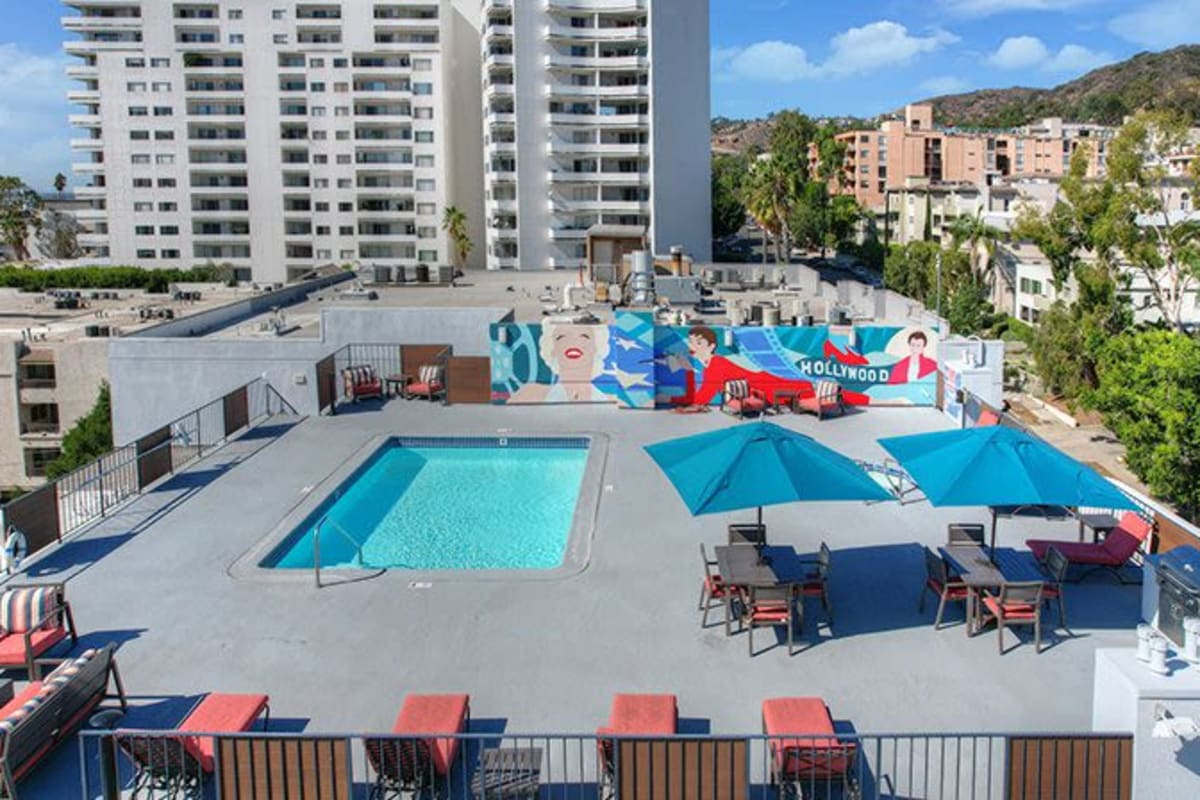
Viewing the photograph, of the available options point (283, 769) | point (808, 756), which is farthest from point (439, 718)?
point (808, 756)

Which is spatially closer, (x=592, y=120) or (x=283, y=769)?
(x=283, y=769)

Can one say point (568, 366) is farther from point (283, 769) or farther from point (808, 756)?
point (283, 769)

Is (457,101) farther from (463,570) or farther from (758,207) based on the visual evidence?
(463,570)

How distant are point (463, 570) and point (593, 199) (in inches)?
2605

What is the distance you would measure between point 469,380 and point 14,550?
502 inches

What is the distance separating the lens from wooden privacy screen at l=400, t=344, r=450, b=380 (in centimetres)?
2703

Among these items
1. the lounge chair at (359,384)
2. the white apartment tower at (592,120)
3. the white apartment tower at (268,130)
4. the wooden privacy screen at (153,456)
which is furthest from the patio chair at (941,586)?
the white apartment tower at (268,130)

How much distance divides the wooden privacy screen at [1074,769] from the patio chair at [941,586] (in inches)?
162

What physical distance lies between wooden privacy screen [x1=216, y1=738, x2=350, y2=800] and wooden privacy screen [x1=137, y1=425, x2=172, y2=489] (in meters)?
11.2

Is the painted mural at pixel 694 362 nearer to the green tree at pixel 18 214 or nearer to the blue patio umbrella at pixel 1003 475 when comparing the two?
the blue patio umbrella at pixel 1003 475

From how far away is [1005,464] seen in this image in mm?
12422

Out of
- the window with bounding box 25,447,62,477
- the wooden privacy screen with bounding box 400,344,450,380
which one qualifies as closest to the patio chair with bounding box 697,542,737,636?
the wooden privacy screen with bounding box 400,344,450,380

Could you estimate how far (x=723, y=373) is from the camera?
83.0ft

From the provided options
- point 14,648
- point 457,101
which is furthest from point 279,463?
point 457,101
